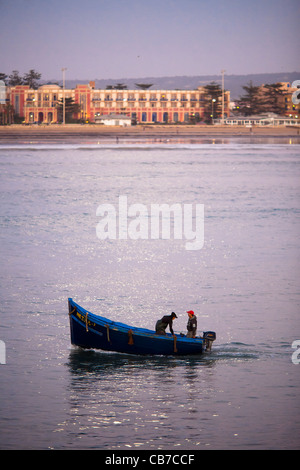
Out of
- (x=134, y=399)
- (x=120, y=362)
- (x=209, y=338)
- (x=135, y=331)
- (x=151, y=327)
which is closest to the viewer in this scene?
(x=134, y=399)

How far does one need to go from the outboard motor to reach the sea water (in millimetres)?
332

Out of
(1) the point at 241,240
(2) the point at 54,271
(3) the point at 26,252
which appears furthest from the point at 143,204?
(2) the point at 54,271

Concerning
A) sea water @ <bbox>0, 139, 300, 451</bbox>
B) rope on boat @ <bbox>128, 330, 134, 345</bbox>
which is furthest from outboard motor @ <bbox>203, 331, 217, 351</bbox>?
rope on boat @ <bbox>128, 330, 134, 345</bbox>

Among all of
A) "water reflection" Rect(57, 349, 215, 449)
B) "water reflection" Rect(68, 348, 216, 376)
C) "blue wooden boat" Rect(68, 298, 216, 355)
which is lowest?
"water reflection" Rect(57, 349, 215, 449)

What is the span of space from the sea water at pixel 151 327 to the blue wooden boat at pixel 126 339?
1.14ft

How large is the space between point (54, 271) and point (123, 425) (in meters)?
19.8

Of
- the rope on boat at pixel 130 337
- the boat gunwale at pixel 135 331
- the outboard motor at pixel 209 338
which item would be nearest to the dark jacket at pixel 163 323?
the boat gunwale at pixel 135 331

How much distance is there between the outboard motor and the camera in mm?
25047

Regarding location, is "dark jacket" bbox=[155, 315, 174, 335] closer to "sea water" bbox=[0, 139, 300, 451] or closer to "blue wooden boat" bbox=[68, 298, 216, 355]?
"blue wooden boat" bbox=[68, 298, 216, 355]

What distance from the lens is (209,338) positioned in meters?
25.1

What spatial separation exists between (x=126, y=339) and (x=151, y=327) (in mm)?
4320

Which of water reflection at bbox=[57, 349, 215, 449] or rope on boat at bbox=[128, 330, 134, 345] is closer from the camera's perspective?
water reflection at bbox=[57, 349, 215, 449]

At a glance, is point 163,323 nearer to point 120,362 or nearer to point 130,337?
point 130,337

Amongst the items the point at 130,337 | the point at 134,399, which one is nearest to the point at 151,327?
the point at 130,337
